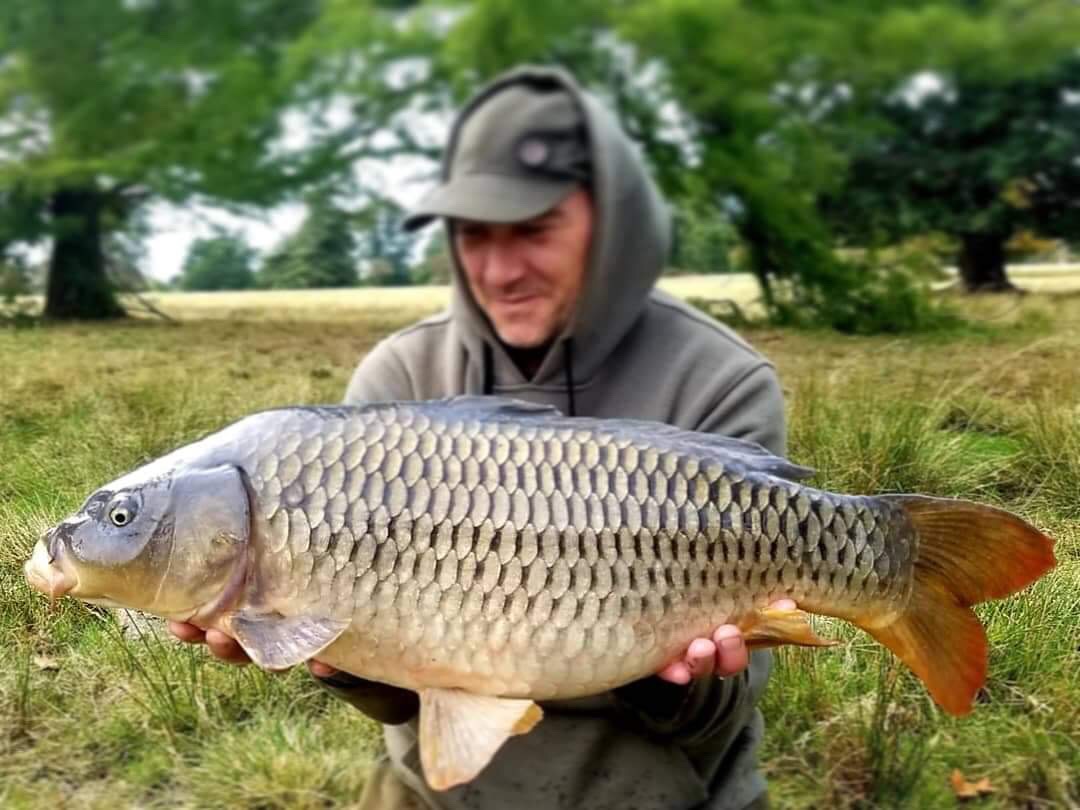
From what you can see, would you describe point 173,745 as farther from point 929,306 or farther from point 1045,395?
point 929,306

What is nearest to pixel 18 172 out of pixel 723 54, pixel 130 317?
pixel 130 317

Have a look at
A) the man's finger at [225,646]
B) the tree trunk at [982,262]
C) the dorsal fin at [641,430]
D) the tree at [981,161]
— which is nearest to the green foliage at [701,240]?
the tree at [981,161]

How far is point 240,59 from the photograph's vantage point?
4.05 meters

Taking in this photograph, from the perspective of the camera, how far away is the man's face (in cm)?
105

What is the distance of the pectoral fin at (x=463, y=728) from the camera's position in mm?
861

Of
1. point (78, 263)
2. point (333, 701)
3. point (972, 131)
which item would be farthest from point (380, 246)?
point (972, 131)

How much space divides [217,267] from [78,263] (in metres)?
0.51

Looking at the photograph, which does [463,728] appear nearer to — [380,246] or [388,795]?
[388,795]

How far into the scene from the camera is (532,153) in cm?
105

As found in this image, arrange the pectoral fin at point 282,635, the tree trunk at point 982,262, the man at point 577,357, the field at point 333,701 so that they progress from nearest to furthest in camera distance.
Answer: the pectoral fin at point 282,635 < the man at point 577,357 < the field at point 333,701 < the tree trunk at point 982,262

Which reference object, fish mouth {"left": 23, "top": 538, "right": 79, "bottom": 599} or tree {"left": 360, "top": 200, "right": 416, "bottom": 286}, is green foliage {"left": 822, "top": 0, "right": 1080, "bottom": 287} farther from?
fish mouth {"left": 23, "top": 538, "right": 79, "bottom": 599}

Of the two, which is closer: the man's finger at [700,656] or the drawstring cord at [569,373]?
the man's finger at [700,656]

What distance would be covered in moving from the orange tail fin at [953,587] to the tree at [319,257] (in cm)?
316

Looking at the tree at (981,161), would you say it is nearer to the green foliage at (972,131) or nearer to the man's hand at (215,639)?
the green foliage at (972,131)
